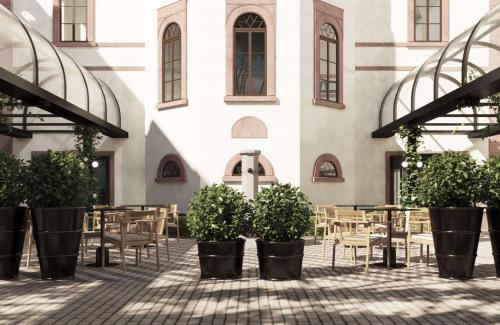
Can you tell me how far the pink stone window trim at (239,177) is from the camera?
593 inches

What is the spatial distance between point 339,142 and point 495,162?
8.01 meters

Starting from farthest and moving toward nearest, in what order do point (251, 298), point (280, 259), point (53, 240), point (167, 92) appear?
point (167, 92) → point (53, 240) → point (280, 259) → point (251, 298)

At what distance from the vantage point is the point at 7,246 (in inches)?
310

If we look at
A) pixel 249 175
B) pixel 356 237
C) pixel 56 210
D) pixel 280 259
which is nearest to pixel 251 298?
pixel 280 259

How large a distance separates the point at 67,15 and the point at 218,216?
12.2m

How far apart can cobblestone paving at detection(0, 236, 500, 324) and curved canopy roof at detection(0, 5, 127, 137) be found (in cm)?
306

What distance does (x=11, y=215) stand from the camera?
25.9ft

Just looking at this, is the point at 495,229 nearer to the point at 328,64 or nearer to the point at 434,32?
the point at 328,64

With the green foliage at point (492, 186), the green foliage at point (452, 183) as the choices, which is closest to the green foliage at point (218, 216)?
the green foliage at point (452, 183)

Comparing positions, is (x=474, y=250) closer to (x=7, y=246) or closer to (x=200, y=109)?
(x=7, y=246)

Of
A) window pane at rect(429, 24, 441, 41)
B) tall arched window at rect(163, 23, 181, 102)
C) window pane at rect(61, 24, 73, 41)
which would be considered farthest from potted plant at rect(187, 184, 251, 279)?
window pane at rect(429, 24, 441, 41)

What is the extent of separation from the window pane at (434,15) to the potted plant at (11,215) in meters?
13.3

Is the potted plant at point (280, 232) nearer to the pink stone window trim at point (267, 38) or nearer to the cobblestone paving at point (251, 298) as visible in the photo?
the cobblestone paving at point (251, 298)

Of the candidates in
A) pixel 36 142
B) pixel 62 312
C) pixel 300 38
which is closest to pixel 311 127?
pixel 300 38
